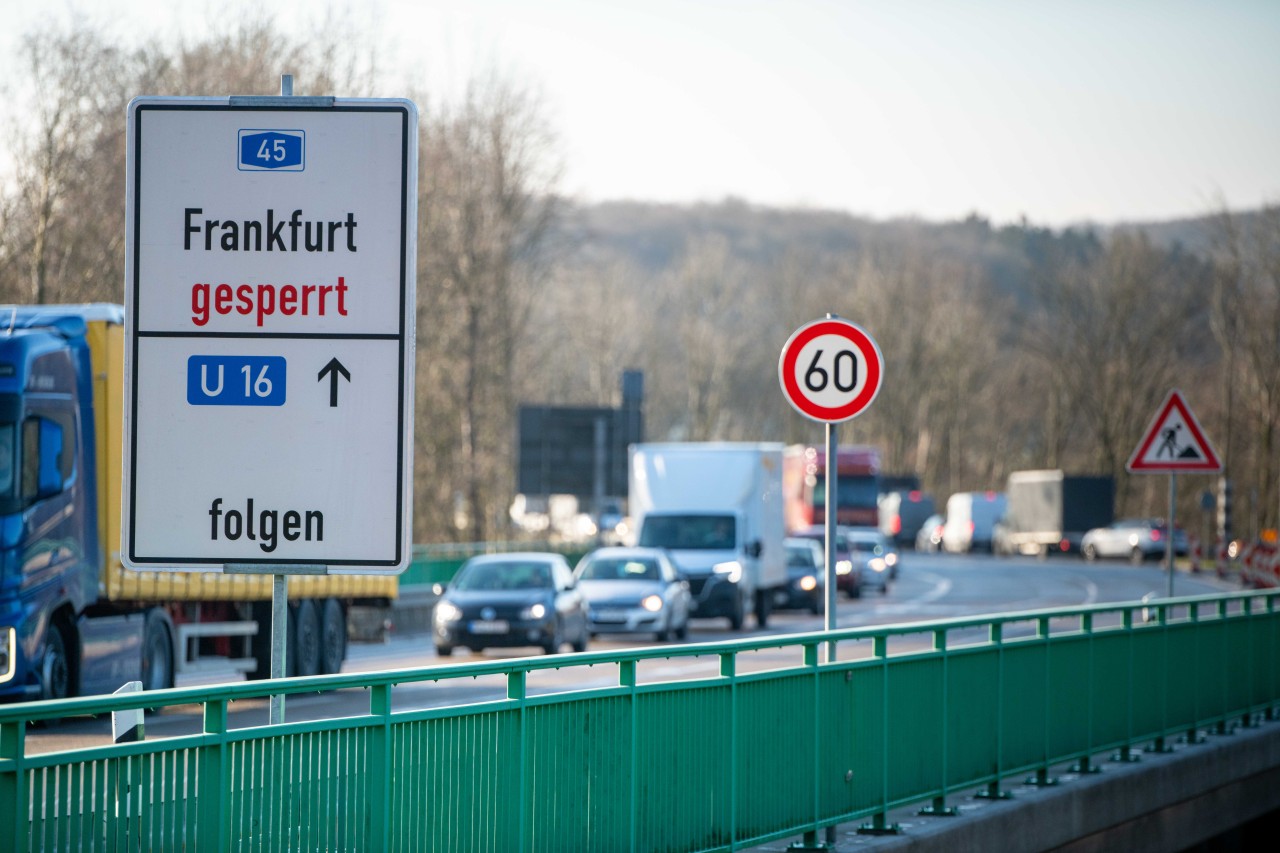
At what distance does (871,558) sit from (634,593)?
74.6ft

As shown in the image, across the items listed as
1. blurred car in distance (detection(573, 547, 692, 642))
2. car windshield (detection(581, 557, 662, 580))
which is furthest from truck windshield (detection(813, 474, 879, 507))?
car windshield (detection(581, 557, 662, 580))

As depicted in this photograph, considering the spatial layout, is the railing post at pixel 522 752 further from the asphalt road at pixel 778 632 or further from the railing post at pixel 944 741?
the railing post at pixel 944 741

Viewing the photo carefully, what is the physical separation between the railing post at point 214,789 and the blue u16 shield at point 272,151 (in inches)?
73.1

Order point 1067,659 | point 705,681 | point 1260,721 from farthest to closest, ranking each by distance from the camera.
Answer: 1. point 1260,721
2. point 1067,659
3. point 705,681

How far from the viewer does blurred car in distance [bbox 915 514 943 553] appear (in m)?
97.2

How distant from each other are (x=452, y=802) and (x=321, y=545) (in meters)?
1.18

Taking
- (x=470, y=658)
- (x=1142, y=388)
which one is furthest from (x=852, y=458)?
(x=470, y=658)

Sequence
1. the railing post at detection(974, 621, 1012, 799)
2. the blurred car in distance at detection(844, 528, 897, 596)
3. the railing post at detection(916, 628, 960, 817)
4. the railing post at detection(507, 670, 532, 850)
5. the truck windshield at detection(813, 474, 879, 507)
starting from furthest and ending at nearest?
the truck windshield at detection(813, 474, 879, 507) → the blurred car in distance at detection(844, 528, 897, 596) → the railing post at detection(974, 621, 1012, 799) → the railing post at detection(916, 628, 960, 817) → the railing post at detection(507, 670, 532, 850)

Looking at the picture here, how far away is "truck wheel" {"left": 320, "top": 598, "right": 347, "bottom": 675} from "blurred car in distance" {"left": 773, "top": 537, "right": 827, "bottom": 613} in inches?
746

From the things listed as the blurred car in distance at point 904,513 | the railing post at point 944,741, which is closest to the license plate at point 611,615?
the railing post at point 944,741

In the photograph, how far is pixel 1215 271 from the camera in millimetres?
73312

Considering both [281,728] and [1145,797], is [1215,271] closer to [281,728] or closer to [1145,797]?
[1145,797]

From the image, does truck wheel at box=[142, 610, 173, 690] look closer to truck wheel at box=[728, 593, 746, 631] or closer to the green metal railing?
the green metal railing

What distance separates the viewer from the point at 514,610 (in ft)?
85.4
